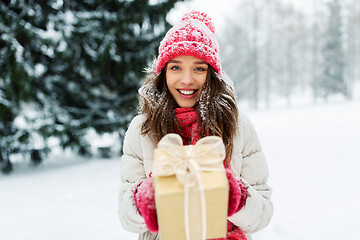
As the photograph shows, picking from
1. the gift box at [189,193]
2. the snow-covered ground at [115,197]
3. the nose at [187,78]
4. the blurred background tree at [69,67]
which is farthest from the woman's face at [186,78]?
the blurred background tree at [69,67]

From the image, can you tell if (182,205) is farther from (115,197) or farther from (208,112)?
(115,197)

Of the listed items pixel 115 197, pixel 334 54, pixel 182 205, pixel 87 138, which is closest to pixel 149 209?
pixel 182 205

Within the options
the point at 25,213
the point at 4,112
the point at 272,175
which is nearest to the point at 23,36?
the point at 4,112

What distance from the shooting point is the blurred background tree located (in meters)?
4.72

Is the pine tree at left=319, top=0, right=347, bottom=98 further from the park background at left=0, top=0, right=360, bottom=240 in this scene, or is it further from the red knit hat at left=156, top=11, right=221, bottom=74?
the red knit hat at left=156, top=11, right=221, bottom=74

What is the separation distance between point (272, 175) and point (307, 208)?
1.39 metres

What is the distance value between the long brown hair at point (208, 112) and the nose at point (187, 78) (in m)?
0.09

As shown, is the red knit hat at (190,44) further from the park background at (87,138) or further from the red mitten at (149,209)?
the park background at (87,138)

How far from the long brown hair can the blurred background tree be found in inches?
165

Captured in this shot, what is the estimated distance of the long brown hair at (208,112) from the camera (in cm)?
135

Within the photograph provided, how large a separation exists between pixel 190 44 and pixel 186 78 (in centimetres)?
18

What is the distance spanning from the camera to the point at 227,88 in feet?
4.79

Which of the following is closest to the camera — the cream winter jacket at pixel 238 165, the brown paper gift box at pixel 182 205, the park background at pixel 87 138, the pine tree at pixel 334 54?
the brown paper gift box at pixel 182 205

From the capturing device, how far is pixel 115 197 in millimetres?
4184
